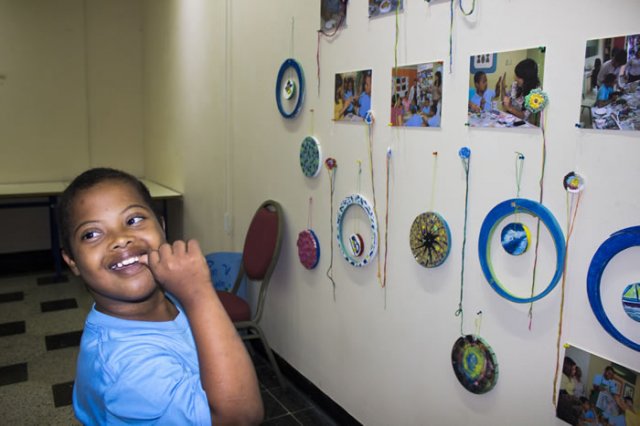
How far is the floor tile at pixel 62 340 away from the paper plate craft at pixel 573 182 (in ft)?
9.60

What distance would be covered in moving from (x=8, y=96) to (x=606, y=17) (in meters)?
4.77

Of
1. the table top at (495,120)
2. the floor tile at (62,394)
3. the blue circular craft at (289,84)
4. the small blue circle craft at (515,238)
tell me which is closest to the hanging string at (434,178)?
the table top at (495,120)

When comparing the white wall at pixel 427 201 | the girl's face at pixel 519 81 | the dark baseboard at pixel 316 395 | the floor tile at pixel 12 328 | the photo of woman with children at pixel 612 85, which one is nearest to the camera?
the photo of woman with children at pixel 612 85

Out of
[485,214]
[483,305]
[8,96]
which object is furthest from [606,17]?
[8,96]

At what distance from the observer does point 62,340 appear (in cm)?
329

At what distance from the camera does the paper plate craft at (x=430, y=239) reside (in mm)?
1764

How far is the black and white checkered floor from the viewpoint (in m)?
2.49

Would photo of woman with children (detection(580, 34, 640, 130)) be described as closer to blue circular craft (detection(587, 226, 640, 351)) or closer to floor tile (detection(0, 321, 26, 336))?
blue circular craft (detection(587, 226, 640, 351))

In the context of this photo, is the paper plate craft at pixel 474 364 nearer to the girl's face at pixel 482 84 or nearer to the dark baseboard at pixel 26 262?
the girl's face at pixel 482 84

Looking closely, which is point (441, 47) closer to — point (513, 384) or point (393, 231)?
point (393, 231)

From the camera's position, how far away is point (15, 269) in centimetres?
472

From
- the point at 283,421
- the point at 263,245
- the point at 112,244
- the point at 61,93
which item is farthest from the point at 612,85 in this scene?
the point at 61,93

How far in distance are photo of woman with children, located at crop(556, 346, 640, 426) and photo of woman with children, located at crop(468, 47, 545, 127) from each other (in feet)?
2.13

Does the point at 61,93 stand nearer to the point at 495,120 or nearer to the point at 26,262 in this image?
the point at 26,262
